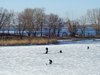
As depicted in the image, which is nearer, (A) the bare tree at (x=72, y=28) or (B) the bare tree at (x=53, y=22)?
(A) the bare tree at (x=72, y=28)

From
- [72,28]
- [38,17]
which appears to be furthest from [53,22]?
[72,28]

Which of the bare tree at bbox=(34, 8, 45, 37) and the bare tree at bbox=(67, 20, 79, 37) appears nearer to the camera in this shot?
the bare tree at bbox=(67, 20, 79, 37)

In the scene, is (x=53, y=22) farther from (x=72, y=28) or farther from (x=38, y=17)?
(x=72, y=28)

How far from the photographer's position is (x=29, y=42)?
28.4 meters

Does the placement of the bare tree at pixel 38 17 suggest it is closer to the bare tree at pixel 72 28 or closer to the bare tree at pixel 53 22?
the bare tree at pixel 53 22

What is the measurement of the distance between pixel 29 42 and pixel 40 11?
2706cm

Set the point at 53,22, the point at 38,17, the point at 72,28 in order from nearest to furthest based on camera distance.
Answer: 1. the point at 72,28
2. the point at 38,17
3. the point at 53,22

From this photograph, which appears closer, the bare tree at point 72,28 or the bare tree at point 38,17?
the bare tree at point 72,28

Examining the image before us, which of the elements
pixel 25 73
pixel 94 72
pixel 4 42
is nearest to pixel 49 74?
pixel 25 73

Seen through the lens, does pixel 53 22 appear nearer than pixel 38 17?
No

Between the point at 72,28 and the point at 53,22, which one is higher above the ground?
the point at 53,22

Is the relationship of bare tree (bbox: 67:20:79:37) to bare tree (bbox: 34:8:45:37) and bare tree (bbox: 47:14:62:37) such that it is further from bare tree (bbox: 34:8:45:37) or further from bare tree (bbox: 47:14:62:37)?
bare tree (bbox: 34:8:45:37)

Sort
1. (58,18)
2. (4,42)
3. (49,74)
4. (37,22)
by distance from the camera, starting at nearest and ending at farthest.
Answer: (49,74)
(4,42)
(37,22)
(58,18)

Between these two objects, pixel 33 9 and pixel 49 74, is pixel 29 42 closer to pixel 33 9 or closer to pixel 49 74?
pixel 49 74
